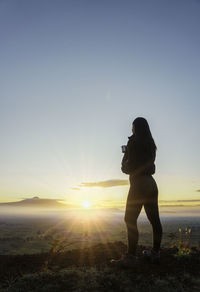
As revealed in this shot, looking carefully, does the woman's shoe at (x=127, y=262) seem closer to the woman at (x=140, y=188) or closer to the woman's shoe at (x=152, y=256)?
the woman at (x=140, y=188)

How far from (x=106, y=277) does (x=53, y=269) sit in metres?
1.38

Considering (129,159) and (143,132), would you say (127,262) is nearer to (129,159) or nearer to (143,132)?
(129,159)

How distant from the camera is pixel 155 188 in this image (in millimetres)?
6602

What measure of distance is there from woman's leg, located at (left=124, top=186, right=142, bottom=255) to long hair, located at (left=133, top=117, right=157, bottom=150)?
1149mm

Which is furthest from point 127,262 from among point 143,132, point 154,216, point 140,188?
point 143,132

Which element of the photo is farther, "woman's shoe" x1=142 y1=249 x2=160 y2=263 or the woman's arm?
the woman's arm

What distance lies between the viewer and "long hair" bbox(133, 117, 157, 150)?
6809 mm

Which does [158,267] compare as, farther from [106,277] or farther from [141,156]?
[141,156]

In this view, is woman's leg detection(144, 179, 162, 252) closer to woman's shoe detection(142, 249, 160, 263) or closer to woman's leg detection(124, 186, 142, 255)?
woman's shoe detection(142, 249, 160, 263)

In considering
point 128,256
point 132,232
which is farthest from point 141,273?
point 132,232

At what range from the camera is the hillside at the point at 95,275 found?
16.7ft

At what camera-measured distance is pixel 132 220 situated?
6477 millimetres

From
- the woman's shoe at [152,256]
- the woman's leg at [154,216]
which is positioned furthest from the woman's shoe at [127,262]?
the woman's leg at [154,216]

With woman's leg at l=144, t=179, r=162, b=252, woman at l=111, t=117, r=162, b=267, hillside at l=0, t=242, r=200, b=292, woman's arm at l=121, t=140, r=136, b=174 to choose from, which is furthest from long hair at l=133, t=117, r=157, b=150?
hillside at l=0, t=242, r=200, b=292
